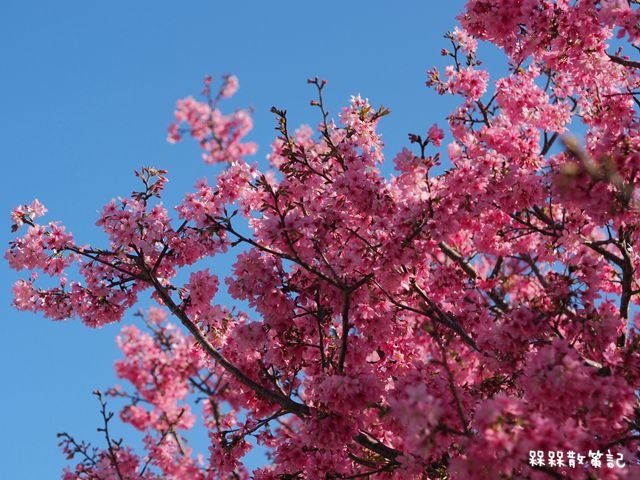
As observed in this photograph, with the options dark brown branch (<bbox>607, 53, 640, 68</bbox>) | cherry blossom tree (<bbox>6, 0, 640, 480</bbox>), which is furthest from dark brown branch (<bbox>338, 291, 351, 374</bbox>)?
dark brown branch (<bbox>607, 53, 640, 68</bbox>)

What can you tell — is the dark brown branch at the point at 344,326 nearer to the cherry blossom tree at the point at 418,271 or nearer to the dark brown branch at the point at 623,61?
the cherry blossom tree at the point at 418,271

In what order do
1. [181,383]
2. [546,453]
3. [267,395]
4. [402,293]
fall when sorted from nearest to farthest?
[546,453]
[267,395]
[402,293]
[181,383]

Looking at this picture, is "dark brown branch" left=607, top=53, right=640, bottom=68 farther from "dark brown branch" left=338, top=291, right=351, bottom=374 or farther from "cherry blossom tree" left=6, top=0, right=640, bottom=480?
"dark brown branch" left=338, top=291, right=351, bottom=374

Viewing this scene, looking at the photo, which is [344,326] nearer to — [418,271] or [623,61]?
[418,271]

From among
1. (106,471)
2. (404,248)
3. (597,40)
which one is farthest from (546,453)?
(106,471)

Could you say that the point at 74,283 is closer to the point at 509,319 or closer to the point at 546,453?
the point at 509,319

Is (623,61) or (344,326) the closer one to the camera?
(344,326)

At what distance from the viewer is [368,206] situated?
7.32 m

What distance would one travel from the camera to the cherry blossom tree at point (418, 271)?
6188 millimetres

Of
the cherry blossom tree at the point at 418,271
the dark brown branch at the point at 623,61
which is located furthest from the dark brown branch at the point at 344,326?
the dark brown branch at the point at 623,61

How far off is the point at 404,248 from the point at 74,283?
4.07 m

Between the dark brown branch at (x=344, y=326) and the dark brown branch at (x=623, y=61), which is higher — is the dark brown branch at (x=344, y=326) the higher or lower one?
the lower one

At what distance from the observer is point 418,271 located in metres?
7.83

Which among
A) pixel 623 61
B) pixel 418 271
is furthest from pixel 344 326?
pixel 623 61
